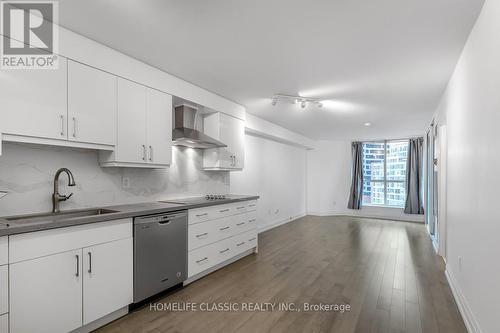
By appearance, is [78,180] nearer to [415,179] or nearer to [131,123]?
[131,123]

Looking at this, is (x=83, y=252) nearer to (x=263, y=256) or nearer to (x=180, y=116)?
(x=180, y=116)

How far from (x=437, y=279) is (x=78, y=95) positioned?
14.4 ft

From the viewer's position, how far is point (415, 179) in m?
7.31

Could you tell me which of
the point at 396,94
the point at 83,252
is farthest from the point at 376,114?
the point at 83,252

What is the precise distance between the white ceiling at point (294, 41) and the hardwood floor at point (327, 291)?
2.43 m

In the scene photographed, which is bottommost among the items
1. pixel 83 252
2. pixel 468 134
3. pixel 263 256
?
pixel 263 256

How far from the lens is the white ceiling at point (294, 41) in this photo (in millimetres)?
1909

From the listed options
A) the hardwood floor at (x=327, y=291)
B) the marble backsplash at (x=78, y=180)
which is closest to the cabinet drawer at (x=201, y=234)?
the hardwood floor at (x=327, y=291)

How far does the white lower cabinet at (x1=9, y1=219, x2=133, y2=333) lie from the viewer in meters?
1.76

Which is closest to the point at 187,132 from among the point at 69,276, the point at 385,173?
the point at 69,276

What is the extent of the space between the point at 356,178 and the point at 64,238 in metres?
7.71

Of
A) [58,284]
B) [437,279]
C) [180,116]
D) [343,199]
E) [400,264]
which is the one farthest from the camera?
[343,199]

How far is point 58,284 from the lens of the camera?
1.93 meters

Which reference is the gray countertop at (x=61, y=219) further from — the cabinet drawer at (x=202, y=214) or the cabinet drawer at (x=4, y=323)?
the cabinet drawer at (x=4, y=323)
